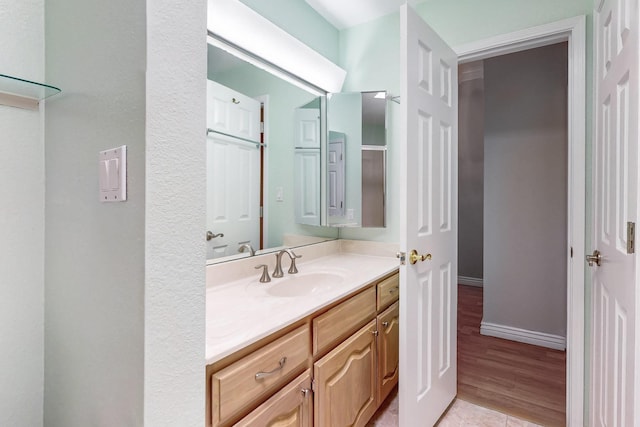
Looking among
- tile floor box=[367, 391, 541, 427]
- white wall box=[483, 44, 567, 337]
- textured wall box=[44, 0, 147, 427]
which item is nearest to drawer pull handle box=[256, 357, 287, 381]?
textured wall box=[44, 0, 147, 427]

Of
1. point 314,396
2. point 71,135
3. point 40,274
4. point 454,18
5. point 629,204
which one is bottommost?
point 314,396

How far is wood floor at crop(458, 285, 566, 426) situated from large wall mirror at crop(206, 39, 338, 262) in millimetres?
1386

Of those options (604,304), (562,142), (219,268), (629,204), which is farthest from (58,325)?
(562,142)

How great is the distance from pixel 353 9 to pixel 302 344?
2.10 m

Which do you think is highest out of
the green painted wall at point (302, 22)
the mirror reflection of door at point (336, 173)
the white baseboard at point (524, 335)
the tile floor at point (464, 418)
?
the green painted wall at point (302, 22)

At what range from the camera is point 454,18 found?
1980 millimetres

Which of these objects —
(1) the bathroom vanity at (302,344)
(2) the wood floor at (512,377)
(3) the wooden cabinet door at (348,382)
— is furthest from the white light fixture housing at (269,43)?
(2) the wood floor at (512,377)

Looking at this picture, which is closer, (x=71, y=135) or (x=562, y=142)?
(x=71, y=135)

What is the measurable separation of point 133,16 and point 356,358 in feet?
4.74

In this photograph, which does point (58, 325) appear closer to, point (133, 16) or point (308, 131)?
point (133, 16)

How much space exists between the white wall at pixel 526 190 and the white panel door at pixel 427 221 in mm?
1253

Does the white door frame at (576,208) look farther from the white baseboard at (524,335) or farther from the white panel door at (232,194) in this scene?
the white panel door at (232,194)

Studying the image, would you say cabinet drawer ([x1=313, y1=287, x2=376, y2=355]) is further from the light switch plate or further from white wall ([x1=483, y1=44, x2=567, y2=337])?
white wall ([x1=483, y1=44, x2=567, y2=337])

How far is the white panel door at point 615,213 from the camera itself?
2.89 feet
